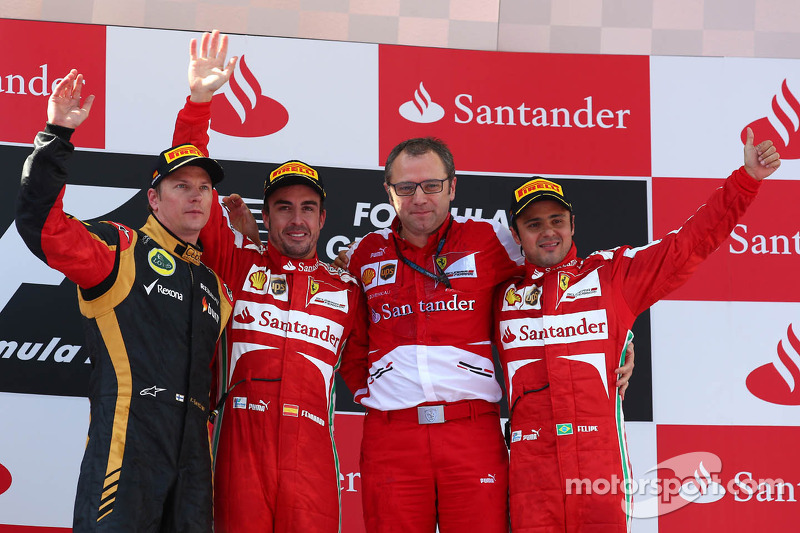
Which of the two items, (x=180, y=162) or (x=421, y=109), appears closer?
(x=180, y=162)

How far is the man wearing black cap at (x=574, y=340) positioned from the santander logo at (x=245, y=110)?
1542 mm

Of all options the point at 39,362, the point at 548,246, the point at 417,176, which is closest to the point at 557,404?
the point at 548,246

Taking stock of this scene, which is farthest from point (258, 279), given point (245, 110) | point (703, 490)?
point (703, 490)

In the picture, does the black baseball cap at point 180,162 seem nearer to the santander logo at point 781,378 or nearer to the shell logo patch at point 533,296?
the shell logo patch at point 533,296

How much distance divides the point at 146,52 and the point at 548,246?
2.29 m

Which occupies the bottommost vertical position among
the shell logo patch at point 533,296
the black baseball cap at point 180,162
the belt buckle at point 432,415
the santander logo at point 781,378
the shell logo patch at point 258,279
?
the belt buckle at point 432,415

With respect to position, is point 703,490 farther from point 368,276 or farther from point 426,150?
point 426,150

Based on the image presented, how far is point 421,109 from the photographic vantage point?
3.94 m

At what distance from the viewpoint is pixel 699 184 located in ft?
12.9

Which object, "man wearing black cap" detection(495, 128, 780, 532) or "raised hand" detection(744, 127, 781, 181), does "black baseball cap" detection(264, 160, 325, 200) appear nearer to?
"man wearing black cap" detection(495, 128, 780, 532)

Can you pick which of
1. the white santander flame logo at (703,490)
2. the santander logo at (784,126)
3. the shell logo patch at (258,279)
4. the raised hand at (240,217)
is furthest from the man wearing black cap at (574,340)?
the santander logo at (784,126)

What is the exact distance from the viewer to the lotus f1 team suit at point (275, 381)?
2.56m

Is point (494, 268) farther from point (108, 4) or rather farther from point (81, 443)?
point (108, 4)

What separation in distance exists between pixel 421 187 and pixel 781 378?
2.21 meters
